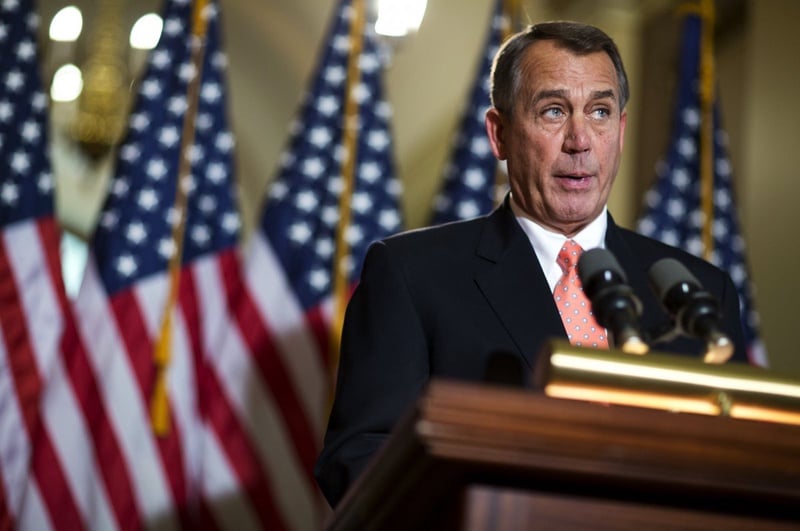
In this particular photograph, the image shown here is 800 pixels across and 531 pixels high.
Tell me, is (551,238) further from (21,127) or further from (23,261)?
(21,127)

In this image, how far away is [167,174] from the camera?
16.7 feet

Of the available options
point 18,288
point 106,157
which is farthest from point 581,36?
point 106,157

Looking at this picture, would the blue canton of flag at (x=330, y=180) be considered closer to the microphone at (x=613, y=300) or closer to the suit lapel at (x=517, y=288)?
the suit lapel at (x=517, y=288)

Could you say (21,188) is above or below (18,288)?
above

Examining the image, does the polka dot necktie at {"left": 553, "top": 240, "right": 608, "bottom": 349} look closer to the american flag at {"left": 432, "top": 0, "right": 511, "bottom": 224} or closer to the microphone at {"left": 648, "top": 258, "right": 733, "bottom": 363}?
the microphone at {"left": 648, "top": 258, "right": 733, "bottom": 363}

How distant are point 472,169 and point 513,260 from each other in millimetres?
3131

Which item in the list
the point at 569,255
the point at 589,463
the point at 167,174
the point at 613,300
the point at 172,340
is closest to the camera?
the point at 589,463

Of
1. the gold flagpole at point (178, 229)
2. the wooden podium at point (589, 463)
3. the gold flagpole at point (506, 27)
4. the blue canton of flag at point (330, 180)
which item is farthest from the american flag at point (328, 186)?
the wooden podium at point (589, 463)

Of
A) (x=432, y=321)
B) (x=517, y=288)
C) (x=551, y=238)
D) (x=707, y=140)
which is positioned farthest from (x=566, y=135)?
(x=707, y=140)

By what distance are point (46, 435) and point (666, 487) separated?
3.75 metres

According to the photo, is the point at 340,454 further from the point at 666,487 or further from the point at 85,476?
the point at 85,476

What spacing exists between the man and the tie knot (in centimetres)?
1

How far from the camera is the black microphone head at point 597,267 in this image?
1.65 meters

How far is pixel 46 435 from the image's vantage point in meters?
4.61
